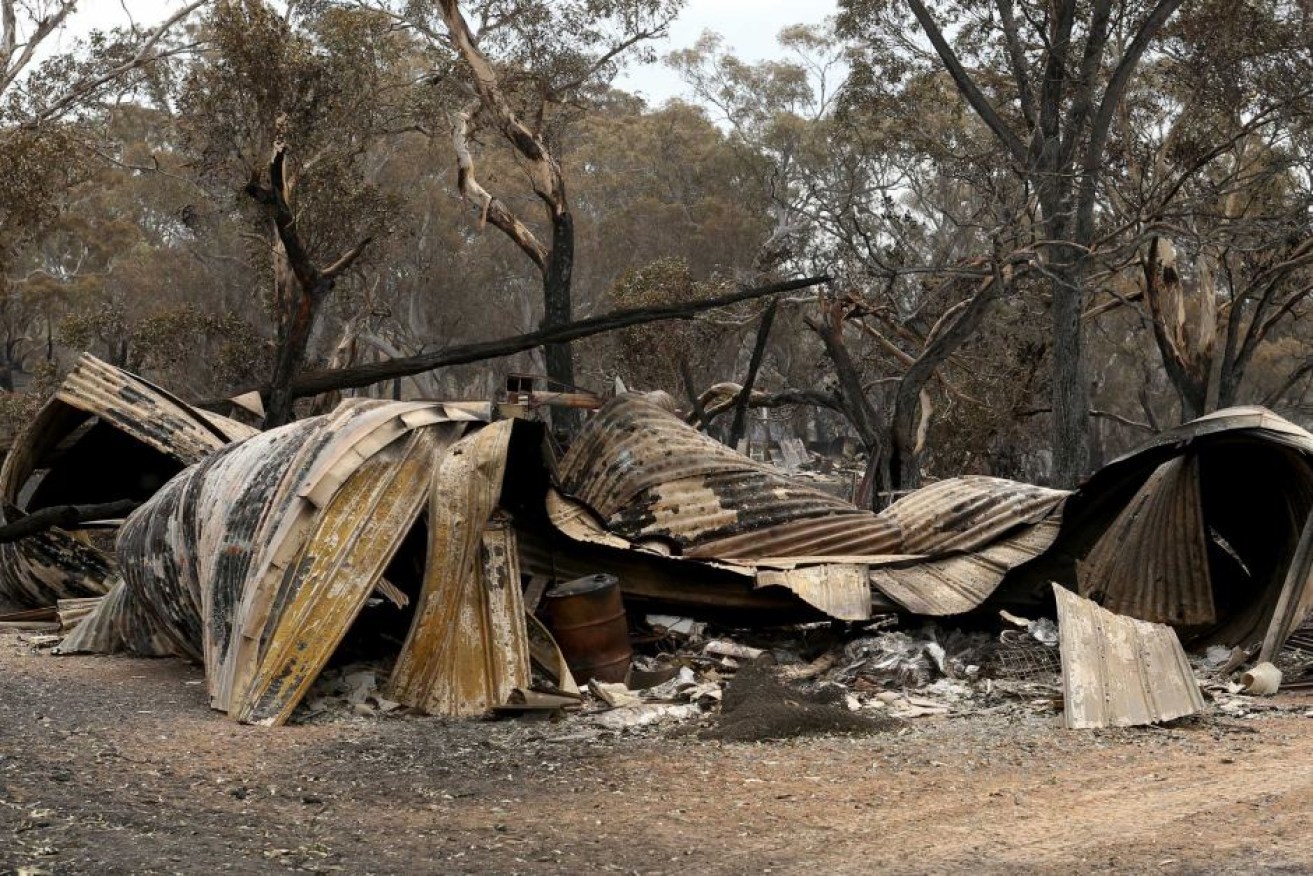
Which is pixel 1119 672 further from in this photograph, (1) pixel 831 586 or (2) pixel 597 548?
(2) pixel 597 548

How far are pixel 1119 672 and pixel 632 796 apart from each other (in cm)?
259

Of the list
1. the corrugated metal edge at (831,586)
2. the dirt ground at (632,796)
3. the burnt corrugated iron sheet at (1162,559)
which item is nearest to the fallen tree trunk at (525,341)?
the corrugated metal edge at (831,586)

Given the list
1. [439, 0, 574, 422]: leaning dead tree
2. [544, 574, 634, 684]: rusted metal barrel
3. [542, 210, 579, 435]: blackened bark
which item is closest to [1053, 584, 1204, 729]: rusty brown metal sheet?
[544, 574, 634, 684]: rusted metal barrel

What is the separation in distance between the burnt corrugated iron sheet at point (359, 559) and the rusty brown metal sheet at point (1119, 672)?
8.19ft

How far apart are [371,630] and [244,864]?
414 cm

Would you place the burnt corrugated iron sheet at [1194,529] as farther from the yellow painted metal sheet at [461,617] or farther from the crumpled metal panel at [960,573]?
the yellow painted metal sheet at [461,617]

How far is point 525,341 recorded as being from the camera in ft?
38.7

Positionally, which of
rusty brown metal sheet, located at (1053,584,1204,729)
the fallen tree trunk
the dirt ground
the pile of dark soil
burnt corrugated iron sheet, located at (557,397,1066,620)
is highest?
the fallen tree trunk

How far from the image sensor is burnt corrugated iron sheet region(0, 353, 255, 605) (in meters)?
11.0

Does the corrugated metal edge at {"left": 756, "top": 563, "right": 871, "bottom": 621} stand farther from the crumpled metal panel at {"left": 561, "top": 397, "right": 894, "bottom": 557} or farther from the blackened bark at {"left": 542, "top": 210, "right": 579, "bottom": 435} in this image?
the blackened bark at {"left": 542, "top": 210, "right": 579, "bottom": 435}

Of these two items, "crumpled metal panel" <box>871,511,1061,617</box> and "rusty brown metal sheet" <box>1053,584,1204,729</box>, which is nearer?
"rusty brown metal sheet" <box>1053,584,1204,729</box>

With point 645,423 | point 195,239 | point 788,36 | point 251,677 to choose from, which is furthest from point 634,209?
point 251,677

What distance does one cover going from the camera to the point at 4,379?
37250 millimetres

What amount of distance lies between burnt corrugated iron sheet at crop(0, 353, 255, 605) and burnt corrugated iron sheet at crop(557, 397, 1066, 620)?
3223 millimetres
